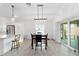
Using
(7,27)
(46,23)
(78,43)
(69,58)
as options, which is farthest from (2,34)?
(69,58)

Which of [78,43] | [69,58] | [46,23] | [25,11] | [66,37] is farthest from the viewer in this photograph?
[66,37]

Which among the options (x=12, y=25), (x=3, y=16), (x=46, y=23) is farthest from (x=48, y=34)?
(x=3, y=16)

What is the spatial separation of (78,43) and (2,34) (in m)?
3.01

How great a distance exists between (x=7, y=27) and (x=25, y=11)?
89 cm

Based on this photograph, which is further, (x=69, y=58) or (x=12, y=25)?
(x=12, y=25)

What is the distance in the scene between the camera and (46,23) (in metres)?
4.25

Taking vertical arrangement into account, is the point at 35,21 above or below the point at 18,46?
above

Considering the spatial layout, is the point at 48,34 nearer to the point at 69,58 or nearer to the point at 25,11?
the point at 25,11

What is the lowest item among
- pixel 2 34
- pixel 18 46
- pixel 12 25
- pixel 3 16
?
pixel 18 46

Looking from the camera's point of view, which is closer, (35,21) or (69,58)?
(69,58)

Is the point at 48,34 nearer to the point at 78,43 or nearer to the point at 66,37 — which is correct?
the point at 78,43

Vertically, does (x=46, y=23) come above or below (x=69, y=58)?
above

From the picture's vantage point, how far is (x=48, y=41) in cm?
441

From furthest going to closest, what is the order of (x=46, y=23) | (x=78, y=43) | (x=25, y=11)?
(x=78, y=43) < (x=46, y=23) < (x=25, y=11)
